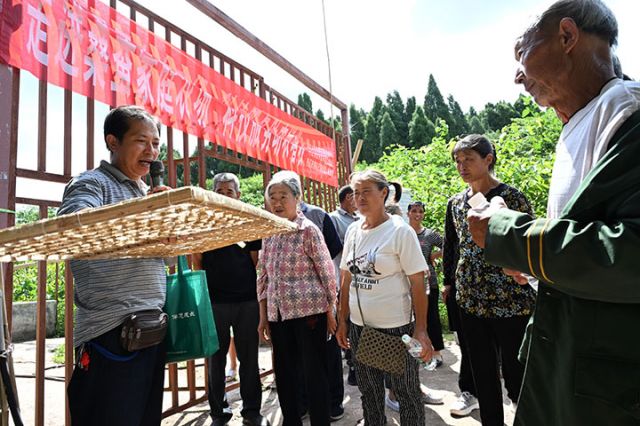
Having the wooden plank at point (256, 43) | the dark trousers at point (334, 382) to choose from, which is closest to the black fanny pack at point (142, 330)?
the dark trousers at point (334, 382)

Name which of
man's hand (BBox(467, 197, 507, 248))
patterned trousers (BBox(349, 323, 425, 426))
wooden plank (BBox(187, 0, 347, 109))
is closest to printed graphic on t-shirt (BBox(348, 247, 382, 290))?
patterned trousers (BBox(349, 323, 425, 426))

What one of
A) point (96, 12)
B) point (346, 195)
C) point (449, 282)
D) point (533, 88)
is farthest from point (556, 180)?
point (346, 195)

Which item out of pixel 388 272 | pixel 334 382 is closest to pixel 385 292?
pixel 388 272

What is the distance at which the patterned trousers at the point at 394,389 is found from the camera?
2.29m

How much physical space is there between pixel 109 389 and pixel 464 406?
2655 millimetres

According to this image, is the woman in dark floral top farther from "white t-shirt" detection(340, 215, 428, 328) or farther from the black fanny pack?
the black fanny pack

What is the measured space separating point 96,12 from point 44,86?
630 millimetres

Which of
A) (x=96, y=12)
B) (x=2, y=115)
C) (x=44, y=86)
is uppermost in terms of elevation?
(x=96, y=12)

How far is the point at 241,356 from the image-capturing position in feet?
10.5

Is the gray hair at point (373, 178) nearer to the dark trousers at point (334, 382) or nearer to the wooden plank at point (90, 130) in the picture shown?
the dark trousers at point (334, 382)

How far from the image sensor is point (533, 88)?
4.00ft

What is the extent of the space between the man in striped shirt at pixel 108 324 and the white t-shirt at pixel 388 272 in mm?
1213

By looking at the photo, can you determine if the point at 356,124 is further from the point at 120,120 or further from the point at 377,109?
the point at 120,120

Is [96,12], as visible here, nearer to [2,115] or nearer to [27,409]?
[2,115]
